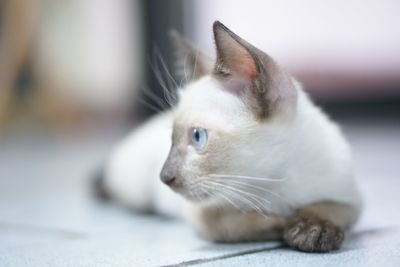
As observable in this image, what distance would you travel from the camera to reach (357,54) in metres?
4.25

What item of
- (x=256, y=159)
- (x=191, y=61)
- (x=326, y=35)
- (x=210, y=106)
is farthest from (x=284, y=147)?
(x=326, y=35)

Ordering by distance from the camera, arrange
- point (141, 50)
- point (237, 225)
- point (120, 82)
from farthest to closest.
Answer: point (120, 82) < point (141, 50) < point (237, 225)

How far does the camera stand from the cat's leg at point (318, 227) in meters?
1.23

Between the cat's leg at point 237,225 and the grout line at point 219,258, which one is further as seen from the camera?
the cat's leg at point 237,225

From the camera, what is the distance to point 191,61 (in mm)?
1515

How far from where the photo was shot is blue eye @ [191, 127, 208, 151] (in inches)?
50.1

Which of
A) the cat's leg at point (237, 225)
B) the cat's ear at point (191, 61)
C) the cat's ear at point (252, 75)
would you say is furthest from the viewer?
the cat's ear at point (191, 61)

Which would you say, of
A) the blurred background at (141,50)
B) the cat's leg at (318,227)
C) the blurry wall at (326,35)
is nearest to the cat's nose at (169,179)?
the cat's leg at (318,227)

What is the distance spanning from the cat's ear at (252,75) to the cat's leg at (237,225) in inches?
8.7

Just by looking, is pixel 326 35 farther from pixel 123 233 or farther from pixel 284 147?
pixel 284 147

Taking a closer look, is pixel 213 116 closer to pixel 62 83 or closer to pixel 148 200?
pixel 148 200

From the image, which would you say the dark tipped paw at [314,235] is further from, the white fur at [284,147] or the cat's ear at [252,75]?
the cat's ear at [252,75]

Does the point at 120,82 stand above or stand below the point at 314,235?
below

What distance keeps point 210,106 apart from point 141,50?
142 inches
